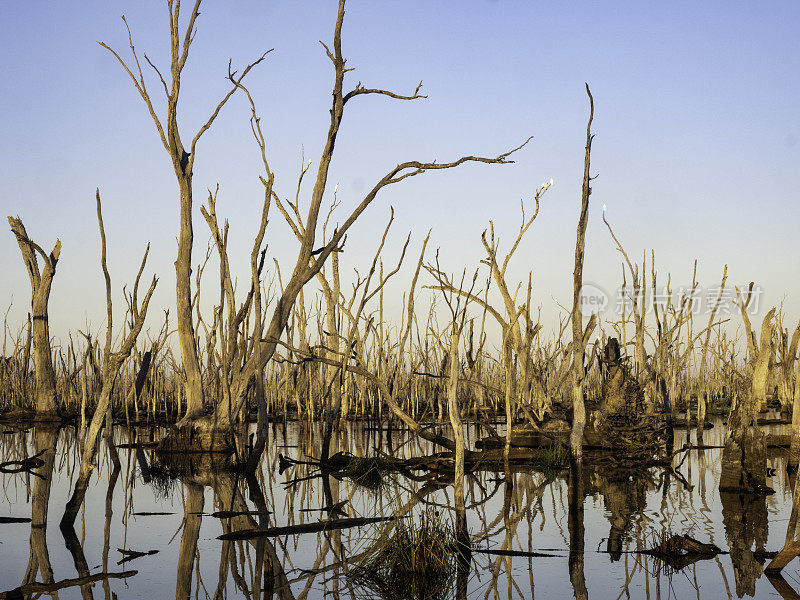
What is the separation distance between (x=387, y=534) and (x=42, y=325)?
697 inches

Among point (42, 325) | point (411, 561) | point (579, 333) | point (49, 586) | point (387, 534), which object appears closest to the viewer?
point (49, 586)

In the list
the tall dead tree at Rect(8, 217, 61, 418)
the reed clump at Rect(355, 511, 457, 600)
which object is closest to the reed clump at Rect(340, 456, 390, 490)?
the reed clump at Rect(355, 511, 457, 600)

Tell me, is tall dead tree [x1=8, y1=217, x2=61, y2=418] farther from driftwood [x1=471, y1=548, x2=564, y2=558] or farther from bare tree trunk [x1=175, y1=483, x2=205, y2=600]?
driftwood [x1=471, y1=548, x2=564, y2=558]

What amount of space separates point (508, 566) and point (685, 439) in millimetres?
12017

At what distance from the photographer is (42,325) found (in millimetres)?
21156

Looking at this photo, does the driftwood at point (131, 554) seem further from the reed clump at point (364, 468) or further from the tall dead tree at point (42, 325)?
the tall dead tree at point (42, 325)

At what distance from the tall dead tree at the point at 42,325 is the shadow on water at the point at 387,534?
364 inches

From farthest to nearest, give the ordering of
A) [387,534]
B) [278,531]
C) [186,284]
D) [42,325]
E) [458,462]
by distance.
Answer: [42,325] < [186,284] < [278,531] < [458,462] < [387,534]

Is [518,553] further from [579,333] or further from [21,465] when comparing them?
[21,465]

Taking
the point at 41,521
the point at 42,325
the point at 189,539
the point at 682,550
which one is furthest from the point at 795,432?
the point at 42,325

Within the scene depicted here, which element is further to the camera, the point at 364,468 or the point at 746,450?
the point at 364,468

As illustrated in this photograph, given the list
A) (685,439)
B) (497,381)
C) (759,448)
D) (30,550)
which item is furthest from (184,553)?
(497,381)

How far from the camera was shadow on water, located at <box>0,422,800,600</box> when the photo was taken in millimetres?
5633

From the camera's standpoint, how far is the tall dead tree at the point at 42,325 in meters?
20.8
